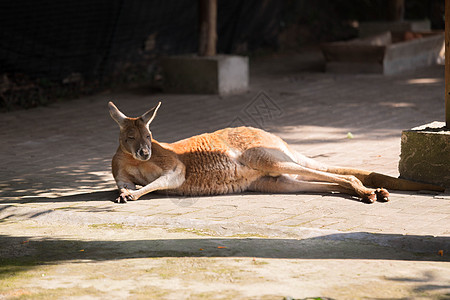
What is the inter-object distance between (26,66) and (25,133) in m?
3.38

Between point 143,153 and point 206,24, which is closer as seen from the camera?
point 143,153

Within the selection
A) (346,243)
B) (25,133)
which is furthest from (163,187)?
(25,133)

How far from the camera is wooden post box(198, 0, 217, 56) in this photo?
13914 millimetres

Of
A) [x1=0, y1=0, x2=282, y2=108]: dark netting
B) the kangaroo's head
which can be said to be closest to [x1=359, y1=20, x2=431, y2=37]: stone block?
[x1=0, y1=0, x2=282, y2=108]: dark netting

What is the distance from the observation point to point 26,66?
13.7 m

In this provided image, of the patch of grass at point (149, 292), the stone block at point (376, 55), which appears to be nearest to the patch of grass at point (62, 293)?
the patch of grass at point (149, 292)

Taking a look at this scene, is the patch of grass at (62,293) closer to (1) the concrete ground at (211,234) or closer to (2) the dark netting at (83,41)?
(1) the concrete ground at (211,234)

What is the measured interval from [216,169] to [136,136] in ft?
2.70

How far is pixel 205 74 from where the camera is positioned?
45.8 ft

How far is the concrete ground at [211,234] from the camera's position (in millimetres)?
4090

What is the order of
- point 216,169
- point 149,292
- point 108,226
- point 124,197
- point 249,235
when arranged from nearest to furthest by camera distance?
point 149,292 < point 249,235 < point 108,226 < point 124,197 < point 216,169

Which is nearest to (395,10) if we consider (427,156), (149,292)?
(427,156)

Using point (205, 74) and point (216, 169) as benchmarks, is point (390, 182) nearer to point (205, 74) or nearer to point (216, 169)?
point (216, 169)

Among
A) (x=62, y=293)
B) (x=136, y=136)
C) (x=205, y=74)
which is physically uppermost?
(x=205, y=74)
